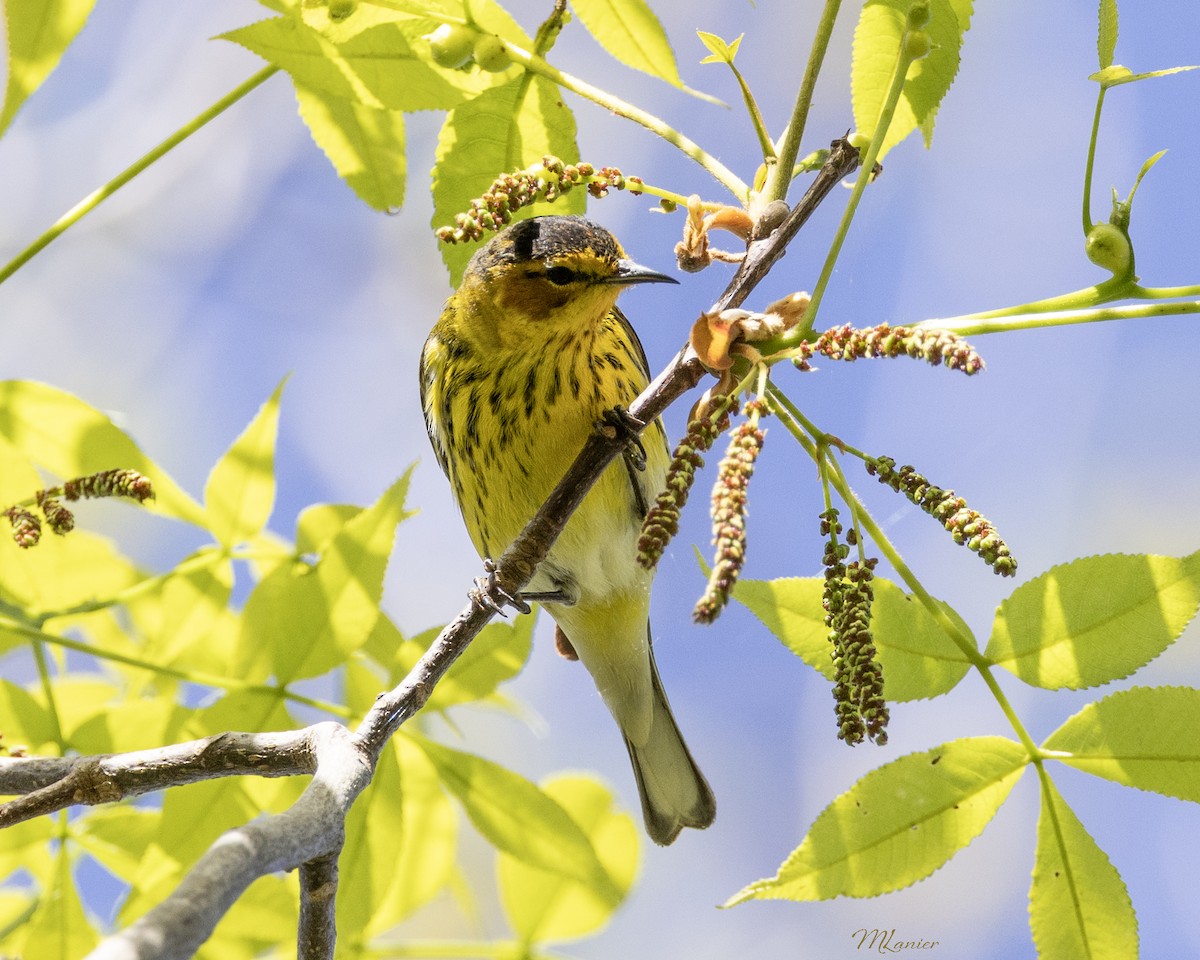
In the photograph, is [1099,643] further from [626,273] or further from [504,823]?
[626,273]

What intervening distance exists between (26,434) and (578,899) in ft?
3.55

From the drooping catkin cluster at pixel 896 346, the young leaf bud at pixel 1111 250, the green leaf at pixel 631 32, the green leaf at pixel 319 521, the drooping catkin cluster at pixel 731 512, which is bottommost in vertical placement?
the drooping catkin cluster at pixel 731 512

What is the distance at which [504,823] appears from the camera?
1.68 meters

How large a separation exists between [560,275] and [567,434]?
28 cm

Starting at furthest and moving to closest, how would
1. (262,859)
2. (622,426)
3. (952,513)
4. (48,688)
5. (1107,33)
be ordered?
1. (48,688)
2. (622,426)
3. (1107,33)
4. (952,513)
5. (262,859)

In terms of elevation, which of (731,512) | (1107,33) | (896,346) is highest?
(1107,33)

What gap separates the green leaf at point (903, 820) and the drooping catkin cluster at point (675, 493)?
1.63 ft

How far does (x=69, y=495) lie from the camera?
150cm

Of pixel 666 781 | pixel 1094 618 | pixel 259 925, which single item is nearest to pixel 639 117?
pixel 1094 618

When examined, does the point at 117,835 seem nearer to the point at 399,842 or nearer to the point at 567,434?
the point at 399,842

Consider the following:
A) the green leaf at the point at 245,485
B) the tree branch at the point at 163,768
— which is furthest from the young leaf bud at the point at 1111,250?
the green leaf at the point at 245,485

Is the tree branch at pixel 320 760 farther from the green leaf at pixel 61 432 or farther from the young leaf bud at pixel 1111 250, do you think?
the green leaf at pixel 61 432

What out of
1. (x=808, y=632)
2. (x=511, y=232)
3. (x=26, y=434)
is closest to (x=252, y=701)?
(x=26, y=434)

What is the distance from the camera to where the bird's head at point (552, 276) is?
2100mm
